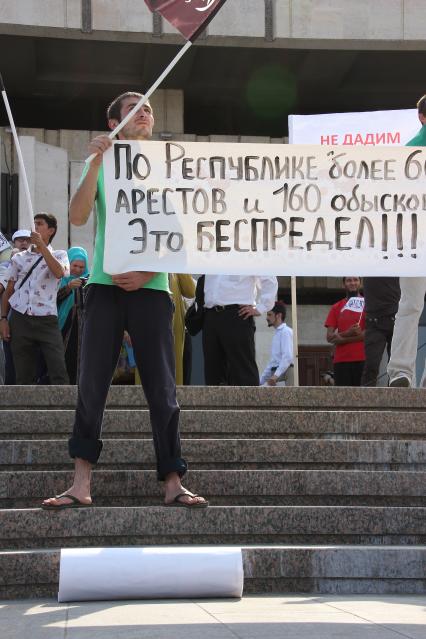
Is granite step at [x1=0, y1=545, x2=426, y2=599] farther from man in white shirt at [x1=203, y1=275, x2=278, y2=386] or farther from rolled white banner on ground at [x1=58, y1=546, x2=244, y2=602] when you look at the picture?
man in white shirt at [x1=203, y1=275, x2=278, y2=386]

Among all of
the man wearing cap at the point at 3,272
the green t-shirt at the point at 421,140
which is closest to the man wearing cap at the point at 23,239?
the man wearing cap at the point at 3,272

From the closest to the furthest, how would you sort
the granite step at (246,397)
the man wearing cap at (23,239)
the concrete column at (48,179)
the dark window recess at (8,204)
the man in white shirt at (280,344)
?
1. the granite step at (246,397)
2. the man wearing cap at (23,239)
3. the man in white shirt at (280,344)
4. the dark window recess at (8,204)
5. the concrete column at (48,179)

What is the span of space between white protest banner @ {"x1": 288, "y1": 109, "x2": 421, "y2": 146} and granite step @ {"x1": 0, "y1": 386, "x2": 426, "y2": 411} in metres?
4.66

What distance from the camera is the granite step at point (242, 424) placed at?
254 inches

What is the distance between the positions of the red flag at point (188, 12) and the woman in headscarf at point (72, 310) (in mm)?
3834

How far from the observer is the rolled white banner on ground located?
15.2ft

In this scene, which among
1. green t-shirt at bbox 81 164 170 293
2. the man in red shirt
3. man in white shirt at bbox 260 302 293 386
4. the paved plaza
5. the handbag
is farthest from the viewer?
man in white shirt at bbox 260 302 293 386

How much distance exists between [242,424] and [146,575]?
2.01 meters

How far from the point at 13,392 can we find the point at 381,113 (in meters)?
5.65

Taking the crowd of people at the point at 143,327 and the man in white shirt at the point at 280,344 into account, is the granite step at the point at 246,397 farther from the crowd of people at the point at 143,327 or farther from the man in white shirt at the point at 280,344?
the man in white shirt at the point at 280,344

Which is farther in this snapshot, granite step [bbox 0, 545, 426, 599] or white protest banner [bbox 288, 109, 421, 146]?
white protest banner [bbox 288, 109, 421, 146]

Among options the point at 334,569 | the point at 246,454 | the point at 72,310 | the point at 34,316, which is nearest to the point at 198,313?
the point at 34,316

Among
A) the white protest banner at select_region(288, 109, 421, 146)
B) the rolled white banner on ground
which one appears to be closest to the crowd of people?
the rolled white banner on ground

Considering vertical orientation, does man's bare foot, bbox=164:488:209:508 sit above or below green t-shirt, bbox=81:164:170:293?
below
